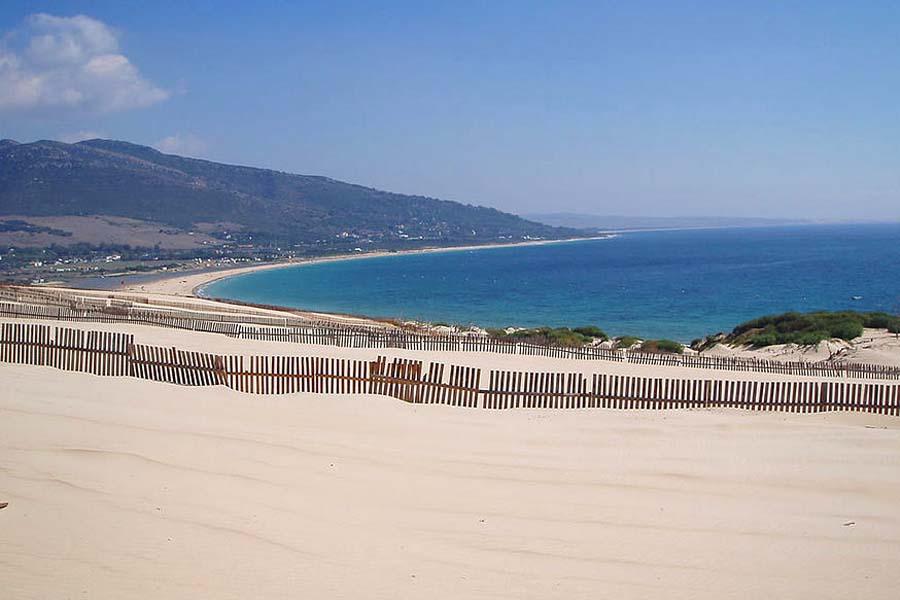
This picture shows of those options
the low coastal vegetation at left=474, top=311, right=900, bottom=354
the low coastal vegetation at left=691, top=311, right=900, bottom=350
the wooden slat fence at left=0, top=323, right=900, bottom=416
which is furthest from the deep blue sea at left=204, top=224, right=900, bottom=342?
the wooden slat fence at left=0, top=323, right=900, bottom=416

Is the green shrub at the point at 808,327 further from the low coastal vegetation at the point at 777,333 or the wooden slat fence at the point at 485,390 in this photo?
the wooden slat fence at the point at 485,390

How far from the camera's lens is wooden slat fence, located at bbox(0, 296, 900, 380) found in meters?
22.0

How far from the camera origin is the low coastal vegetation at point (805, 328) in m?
34.7

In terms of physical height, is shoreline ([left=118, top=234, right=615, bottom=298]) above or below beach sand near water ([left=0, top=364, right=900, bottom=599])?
below

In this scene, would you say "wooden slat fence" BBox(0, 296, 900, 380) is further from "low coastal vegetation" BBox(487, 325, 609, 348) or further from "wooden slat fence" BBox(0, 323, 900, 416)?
"low coastal vegetation" BBox(487, 325, 609, 348)

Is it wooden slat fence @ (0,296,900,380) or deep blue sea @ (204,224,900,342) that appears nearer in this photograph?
wooden slat fence @ (0,296,900,380)

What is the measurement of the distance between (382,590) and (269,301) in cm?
8065

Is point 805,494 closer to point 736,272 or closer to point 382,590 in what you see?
point 382,590

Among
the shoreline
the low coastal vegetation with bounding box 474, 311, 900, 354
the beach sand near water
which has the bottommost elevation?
the shoreline

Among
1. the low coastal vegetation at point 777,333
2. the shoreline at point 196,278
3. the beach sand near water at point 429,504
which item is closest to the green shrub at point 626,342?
the low coastal vegetation at point 777,333

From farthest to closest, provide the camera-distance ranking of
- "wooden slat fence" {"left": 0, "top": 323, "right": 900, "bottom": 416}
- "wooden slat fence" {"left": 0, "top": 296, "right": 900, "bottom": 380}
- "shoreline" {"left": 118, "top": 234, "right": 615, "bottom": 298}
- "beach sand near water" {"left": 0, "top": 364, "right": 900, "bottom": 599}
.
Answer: "shoreline" {"left": 118, "top": 234, "right": 615, "bottom": 298} → "wooden slat fence" {"left": 0, "top": 296, "right": 900, "bottom": 380} → "wooden slat fence" {"left": 0, "top": 323, "right": 900, "bottom": 416} → "beach sand near water" {"left": 0, "top": 364, "right": 900, "bottom": 599}

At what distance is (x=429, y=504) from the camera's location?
8.22m

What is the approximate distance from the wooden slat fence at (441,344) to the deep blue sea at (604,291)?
28.4 metres

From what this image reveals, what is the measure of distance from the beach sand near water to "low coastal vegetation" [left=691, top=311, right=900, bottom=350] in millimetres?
24353
